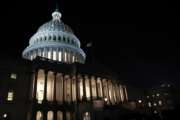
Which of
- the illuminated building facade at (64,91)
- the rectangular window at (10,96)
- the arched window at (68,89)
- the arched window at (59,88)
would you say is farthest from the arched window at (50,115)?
the rectangular window at (10,96)

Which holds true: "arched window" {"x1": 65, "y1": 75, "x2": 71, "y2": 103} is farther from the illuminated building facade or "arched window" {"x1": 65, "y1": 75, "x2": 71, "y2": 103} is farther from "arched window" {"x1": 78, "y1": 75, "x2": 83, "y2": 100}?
"arched window" {"x1": 78, "y1": 75, "x2": 83, "y2": 100}

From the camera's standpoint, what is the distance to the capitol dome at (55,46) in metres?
81.8

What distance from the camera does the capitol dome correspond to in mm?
81812

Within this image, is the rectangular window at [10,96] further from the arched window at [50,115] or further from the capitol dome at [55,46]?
the capitol dome at [55,46]

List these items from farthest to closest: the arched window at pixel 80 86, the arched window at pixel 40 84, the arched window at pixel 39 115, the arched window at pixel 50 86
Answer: the arched window at pixel 80 86 → the arched window at pixel 50 86 → the arched window at pixel 40 84 → the arched window at pixel 39 115

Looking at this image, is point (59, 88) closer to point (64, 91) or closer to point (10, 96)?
point (64, 91)

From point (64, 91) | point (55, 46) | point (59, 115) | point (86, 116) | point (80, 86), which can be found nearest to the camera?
point (86, 116)

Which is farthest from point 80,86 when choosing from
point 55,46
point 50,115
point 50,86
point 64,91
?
point 55,46

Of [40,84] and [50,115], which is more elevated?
[40,84]

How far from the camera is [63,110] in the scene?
51531mm

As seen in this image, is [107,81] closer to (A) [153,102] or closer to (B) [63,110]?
(B) [63,110]

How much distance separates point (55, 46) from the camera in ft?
274

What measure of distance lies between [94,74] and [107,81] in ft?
21.7

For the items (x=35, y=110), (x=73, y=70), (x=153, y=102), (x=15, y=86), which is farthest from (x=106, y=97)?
(x=153, y=102)
